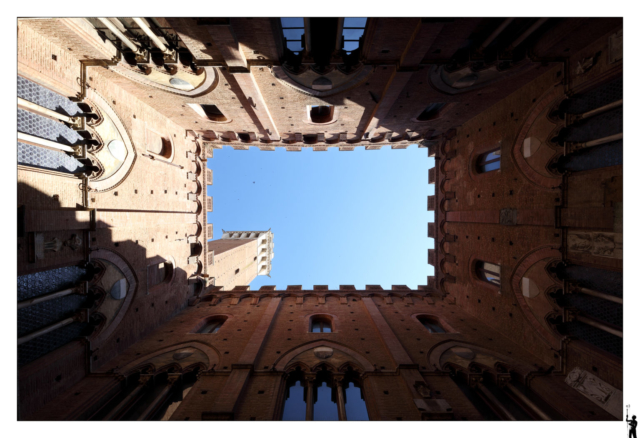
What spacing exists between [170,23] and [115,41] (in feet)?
8.66

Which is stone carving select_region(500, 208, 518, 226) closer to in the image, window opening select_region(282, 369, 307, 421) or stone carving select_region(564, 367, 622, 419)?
stone carving select_region(564, 367, 622, 419)

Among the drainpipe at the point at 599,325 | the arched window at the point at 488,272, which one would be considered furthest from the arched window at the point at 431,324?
the drainpipe at the point at 599,325

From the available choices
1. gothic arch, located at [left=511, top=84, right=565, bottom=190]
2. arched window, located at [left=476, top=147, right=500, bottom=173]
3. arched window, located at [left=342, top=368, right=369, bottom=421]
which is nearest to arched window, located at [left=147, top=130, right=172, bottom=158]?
arched window, located at [left=342, top=368, right=369, bottom=421]

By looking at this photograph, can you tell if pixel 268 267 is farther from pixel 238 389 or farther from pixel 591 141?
pixel 591 141

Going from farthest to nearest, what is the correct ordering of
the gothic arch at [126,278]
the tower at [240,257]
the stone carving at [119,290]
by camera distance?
the tower at [240,257] → the stone carving at [119,290] → the gothic arch at [126,278]

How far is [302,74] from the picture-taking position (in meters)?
10.8

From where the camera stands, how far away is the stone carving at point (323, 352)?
10.6m

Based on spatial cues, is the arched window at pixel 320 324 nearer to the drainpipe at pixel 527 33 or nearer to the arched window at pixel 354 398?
the arched window at pixel 354 398

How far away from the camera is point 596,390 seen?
809cm

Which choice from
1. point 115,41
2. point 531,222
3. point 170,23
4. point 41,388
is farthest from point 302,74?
point 41,388

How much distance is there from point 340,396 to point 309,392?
1.15 meters

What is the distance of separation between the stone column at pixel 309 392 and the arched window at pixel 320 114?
1377 cm

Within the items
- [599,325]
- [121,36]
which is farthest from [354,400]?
[121,36]

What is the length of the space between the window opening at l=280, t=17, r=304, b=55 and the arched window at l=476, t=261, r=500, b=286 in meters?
14.4
